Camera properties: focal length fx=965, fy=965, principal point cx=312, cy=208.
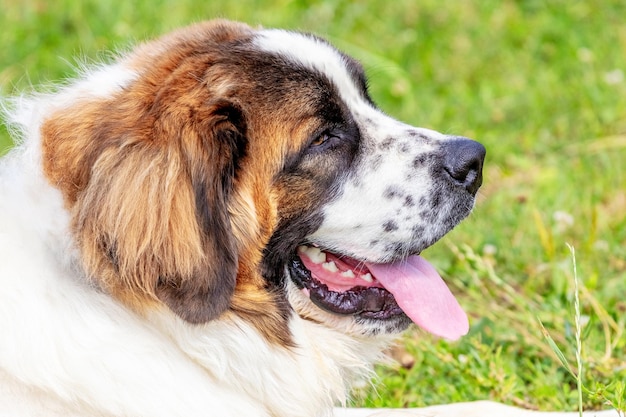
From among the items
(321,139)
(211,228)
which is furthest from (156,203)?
(321,139)

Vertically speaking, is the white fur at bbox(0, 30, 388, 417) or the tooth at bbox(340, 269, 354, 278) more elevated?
the white fur at bbox(0, 30, 388, 417)

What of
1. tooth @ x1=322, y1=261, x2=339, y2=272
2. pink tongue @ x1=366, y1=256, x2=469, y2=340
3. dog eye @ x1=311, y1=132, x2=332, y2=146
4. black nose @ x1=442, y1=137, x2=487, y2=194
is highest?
dog eye @ x1=311, y1=132, x2=332, y2=146

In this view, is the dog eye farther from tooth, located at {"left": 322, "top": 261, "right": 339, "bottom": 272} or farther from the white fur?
the white fur

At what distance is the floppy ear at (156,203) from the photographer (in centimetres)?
286

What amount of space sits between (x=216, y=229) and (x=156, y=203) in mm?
203

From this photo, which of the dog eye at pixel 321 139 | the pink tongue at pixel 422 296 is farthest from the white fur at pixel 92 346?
the dog eye at pixel 321 139

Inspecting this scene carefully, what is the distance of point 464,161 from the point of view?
340cm

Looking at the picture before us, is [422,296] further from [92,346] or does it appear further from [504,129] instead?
[504,129]

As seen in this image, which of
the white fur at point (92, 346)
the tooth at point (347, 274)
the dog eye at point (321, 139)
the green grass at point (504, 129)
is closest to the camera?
the white fur at point (92, 346)

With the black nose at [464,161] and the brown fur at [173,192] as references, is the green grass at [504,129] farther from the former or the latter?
the brown fur at [173,192]

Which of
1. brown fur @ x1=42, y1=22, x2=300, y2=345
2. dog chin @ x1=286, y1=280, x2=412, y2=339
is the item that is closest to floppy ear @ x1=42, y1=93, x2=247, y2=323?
brown fur @ x1=42, y1=22, x2=300, y2=345

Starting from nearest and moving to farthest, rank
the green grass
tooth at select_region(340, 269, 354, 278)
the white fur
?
the white fur
tooth at select_region(340, 269, 354, 278)
the green grass

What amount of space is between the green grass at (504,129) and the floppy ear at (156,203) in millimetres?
867

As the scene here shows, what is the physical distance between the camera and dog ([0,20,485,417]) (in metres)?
2.86
